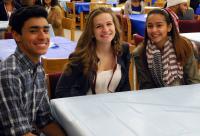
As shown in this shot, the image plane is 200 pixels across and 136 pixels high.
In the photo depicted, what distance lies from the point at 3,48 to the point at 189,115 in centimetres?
223

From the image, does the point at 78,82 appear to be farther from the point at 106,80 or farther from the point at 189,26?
the point at 189,26

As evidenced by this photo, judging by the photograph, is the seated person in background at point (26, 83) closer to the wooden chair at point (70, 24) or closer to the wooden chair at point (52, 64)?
the wooden chair at point (52, 64)

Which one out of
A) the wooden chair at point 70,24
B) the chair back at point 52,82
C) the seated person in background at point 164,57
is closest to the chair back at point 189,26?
the wooden chair at point 70,24

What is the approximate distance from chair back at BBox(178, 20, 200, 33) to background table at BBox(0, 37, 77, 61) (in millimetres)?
1632

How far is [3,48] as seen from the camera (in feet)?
10.7

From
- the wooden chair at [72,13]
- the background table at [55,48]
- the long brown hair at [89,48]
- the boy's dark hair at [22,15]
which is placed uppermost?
the boy's dark hair at [22,15]

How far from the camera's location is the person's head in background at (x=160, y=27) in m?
2.31

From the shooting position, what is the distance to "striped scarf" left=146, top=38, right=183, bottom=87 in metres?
2.27

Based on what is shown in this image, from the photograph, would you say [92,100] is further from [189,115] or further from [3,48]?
[3,48]

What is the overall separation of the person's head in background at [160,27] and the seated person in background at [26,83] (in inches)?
34.7

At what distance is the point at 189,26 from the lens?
4.41 meters

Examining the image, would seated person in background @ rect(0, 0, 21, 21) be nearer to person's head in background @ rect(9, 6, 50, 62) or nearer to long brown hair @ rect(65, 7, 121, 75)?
long brown hair @ rect(65, 7, 121, 75)

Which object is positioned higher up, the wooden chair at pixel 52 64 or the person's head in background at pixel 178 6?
the person's head in background at pixel 178 6

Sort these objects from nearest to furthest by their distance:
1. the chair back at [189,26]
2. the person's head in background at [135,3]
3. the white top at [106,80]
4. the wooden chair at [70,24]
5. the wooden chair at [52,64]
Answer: the white top at [106,80] < the wooden chair at [52,64] < the wooden chair at [70,24] < the chair back at [189,26] < the person's head in background at [135,3]
